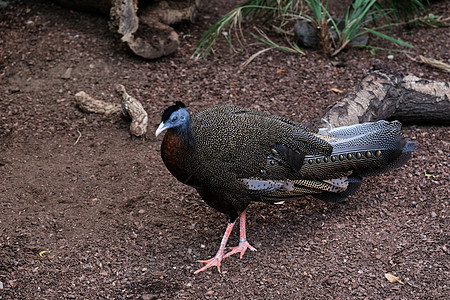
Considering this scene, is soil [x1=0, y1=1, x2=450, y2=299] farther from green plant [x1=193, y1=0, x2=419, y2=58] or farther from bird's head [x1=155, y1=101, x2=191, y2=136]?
bird's head [x1=155, y1=101, x2=191, y2=136]

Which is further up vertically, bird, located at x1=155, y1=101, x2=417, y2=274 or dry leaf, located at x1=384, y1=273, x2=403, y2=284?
bird, located at x1=155, y1=101, x2=417, y2=274

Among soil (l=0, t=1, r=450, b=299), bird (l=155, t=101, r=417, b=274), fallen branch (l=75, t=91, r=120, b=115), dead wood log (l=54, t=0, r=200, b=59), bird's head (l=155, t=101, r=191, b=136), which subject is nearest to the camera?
bird's head (l=155, t=101, r=191, b=136)

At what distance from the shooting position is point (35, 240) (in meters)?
3.83

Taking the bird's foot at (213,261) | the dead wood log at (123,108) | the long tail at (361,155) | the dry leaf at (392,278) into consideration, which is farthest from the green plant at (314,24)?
the dry leaf at (392,278)

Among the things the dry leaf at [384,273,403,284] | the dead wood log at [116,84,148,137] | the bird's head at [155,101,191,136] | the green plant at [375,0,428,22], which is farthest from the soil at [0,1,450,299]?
the bird's head at [155,101,191,136]

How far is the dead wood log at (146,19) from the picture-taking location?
5535 mm

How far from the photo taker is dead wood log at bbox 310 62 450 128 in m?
4.79

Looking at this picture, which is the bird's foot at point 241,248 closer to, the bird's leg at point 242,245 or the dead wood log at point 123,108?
the bird's leg at point 242,245

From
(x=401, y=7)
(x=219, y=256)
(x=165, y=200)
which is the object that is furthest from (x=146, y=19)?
(x=219, y=256)

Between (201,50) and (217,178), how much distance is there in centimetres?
291

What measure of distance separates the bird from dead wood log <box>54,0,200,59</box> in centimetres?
224

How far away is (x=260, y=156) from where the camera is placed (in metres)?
3.59

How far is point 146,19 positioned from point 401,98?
2.98 meters

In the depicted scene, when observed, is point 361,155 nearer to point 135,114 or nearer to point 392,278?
point 392,278
